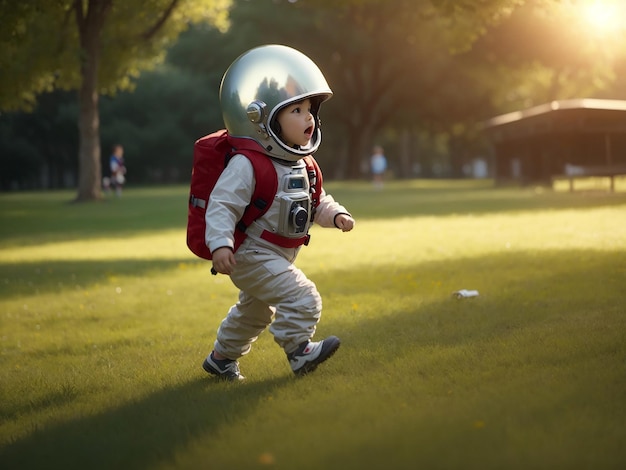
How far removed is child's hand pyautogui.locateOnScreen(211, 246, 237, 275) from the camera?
491 cm

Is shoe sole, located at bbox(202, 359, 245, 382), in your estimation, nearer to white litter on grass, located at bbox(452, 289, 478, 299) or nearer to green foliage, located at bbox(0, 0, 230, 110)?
white litter on grass, located at bbox(452, 289, 478, 299)

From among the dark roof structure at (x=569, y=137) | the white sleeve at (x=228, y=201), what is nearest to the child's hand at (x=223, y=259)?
the white sleeve at (x=228, y=201)

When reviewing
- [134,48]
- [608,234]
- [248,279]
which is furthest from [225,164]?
[134,48]

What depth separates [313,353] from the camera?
518 centimetres

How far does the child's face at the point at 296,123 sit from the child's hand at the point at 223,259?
0.79m

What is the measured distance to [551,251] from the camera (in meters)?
11.7

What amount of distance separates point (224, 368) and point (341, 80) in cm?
4884

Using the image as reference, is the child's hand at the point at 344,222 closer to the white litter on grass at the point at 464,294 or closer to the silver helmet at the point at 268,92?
the silver helmet at the point at 268,92

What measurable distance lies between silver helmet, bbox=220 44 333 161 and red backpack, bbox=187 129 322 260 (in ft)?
0.25

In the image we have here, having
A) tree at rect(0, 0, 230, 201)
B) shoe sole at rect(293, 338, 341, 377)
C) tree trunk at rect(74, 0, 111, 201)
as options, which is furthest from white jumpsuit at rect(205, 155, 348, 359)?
tree trunk at rect(74, 0, 111, 201)

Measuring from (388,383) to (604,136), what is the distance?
2554cm

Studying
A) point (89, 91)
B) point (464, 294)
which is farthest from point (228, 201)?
point (89, 91)

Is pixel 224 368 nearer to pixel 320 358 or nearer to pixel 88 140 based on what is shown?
pixel 320 358

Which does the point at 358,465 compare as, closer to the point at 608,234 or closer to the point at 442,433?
the point at 442,433
